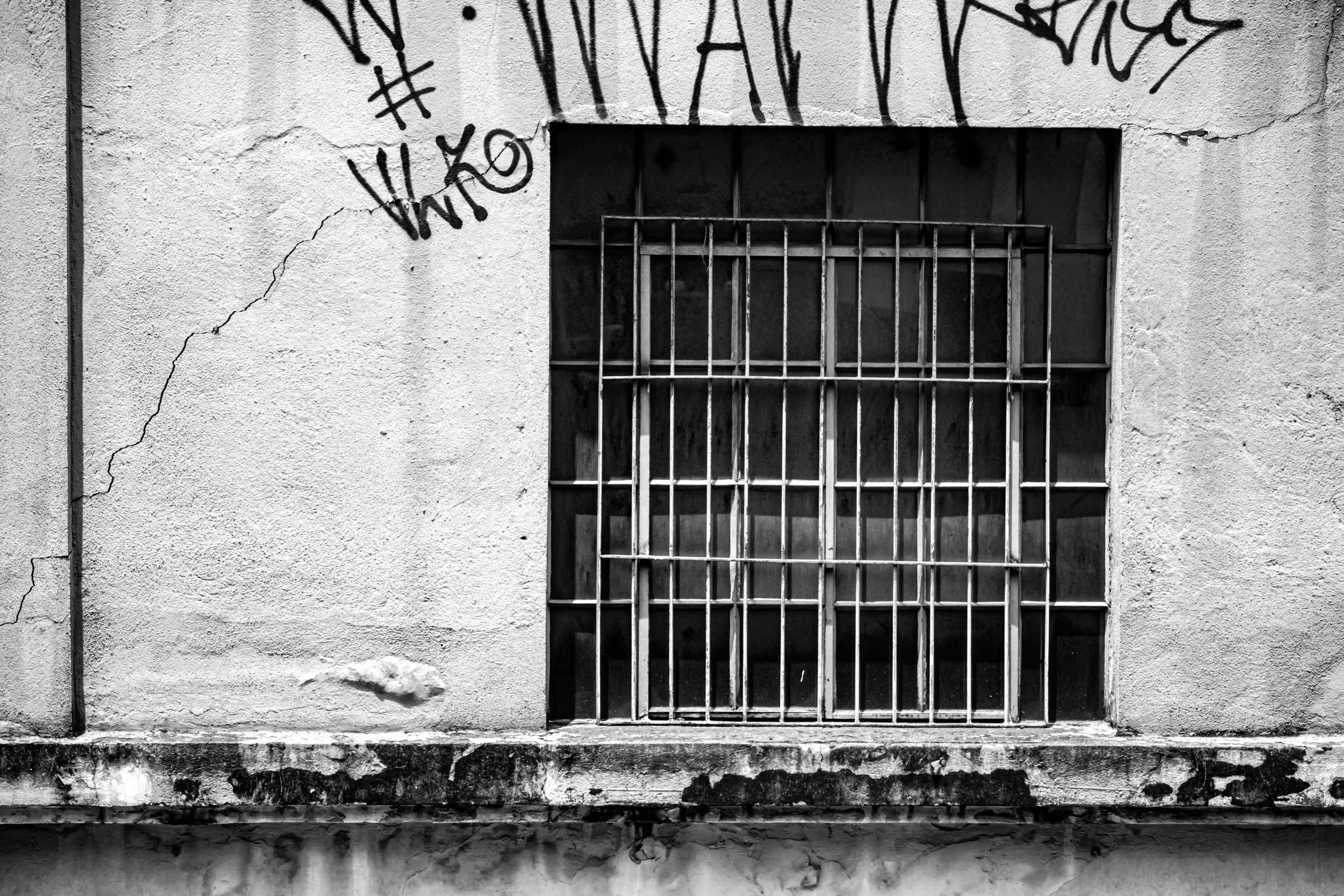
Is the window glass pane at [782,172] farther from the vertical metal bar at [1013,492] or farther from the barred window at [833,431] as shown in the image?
the vertical metal bar at [1013,492]

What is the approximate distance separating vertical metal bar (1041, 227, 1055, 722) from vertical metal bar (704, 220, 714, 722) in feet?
3.24

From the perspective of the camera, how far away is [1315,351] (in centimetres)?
371

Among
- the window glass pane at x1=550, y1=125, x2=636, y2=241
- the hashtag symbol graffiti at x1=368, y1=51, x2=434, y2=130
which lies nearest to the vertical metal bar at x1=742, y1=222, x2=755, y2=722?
the window glass pane at x1=550, y1=125, x2=636, y2=241

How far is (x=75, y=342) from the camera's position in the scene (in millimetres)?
3643

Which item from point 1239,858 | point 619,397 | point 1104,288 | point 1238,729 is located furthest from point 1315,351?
point 619,397

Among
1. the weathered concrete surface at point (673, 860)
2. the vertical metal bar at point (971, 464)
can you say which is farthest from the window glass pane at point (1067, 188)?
the weathered concrete surface at point (673, 860)

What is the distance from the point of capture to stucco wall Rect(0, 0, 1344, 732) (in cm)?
365

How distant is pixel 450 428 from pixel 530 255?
1.80ft

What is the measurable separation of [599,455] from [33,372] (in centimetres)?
161

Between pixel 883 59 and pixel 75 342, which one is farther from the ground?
pixel 883 59

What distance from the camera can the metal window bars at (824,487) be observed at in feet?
12.5

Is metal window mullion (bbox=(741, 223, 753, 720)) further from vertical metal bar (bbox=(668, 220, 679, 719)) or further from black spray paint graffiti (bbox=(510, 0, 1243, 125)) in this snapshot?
black spray paint graffiti (bbox=(510, 0, 1243, 125))

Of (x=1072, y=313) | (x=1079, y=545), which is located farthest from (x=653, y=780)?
(x=1072, y=313)

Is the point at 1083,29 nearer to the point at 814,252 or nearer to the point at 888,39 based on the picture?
→ the point at 888,39
